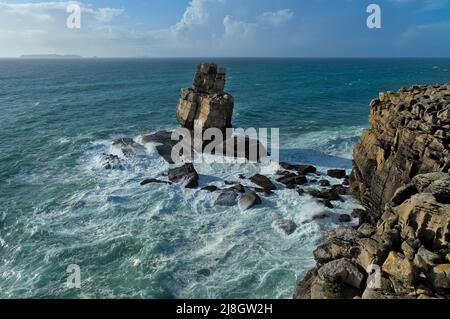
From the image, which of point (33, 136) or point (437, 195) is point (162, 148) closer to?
point (33, 136)

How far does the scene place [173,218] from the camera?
3431cm

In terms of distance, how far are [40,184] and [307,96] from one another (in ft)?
254

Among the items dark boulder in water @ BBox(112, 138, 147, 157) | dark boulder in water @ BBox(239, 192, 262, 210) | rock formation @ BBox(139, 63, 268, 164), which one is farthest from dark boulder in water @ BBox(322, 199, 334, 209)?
dark boulder in water @ BBox(112, 138, 147, 157)

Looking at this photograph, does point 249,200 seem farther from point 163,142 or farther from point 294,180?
point 163,142

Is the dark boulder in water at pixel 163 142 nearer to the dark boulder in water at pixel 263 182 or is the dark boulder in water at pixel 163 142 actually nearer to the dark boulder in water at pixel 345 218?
the dark boulder in water at pixel 263 182

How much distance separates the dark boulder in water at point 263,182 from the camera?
39981 mm

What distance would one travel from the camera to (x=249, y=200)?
36.5 m

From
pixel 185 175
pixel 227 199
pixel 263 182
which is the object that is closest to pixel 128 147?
pixel 185 175

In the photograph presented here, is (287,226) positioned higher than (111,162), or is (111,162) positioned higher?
(111,162)

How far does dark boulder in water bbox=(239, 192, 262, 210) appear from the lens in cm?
3603

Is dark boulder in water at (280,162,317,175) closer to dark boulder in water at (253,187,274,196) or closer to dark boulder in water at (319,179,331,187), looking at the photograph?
dark boulder in water at (319,179,331,187)

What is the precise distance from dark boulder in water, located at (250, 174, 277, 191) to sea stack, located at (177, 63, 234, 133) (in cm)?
1333

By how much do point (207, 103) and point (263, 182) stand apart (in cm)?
1714
